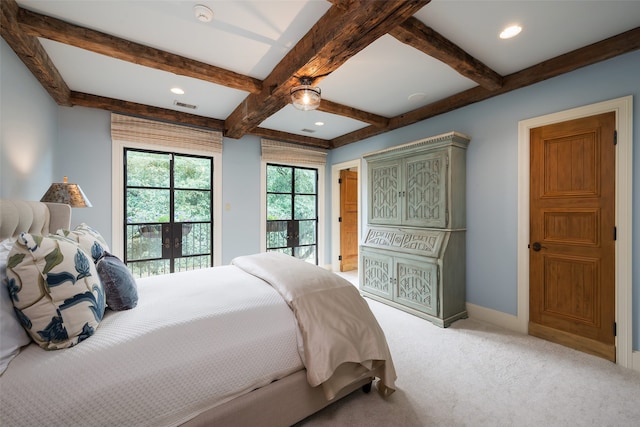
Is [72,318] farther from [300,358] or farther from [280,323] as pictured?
[300,358]

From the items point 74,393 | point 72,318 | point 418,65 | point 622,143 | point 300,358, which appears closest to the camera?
point 74,393

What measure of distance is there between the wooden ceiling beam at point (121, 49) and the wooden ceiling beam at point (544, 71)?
2.20 m

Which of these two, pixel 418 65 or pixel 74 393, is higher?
pixel 418 65

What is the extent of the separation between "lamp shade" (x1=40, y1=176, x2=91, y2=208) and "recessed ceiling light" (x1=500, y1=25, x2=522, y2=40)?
150 inches

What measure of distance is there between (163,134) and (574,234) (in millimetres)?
4716

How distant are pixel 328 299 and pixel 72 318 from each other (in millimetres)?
1213

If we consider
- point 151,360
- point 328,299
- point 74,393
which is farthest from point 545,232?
point 74,393

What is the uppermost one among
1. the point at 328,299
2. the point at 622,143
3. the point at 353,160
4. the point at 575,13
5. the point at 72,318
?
the point at 575,13

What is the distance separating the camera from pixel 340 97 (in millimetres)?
3076

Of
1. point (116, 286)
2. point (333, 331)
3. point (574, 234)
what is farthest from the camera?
point (574, 234)

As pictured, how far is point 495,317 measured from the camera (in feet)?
9.17

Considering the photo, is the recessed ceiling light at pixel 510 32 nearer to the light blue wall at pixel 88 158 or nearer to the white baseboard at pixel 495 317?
the white baseboard at pixel 495 317

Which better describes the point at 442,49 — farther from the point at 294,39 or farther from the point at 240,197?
the point at 240,197

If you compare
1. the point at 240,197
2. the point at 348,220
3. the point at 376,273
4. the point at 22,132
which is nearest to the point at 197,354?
the point at 22,132
